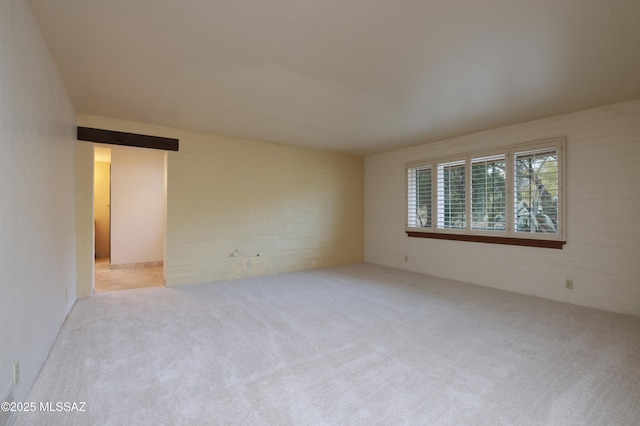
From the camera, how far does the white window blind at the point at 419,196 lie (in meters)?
5.61

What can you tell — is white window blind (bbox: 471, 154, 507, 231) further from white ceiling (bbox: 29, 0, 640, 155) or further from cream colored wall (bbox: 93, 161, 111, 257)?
cream colored wall (bbox: 93, 161, 111, 257)

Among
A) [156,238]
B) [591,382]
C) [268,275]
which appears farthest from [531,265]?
[156,238]

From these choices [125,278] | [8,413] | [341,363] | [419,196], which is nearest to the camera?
[8,413]

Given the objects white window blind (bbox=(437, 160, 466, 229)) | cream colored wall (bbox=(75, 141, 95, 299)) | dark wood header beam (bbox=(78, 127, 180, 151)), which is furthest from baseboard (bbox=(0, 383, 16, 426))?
white window blind (bbox=(437, 160, 466, 229))

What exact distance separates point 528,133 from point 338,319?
369 cm

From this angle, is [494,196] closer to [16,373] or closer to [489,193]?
[489,193]

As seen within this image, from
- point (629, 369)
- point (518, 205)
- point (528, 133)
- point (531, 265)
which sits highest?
point (528, 133)

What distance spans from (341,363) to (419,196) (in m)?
4.14

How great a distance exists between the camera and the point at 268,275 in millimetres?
5430

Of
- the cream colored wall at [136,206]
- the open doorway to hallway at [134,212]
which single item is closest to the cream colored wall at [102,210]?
A: the open doorway to hallway at [134,212]

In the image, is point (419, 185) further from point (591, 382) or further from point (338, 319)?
point (591, 382)

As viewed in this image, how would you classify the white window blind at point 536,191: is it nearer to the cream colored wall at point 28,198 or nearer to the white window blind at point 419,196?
the white window blind at point 419,196

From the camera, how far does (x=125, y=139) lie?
4281 millimetres

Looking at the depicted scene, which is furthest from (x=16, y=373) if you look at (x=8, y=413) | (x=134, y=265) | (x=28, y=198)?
(x=134, y=265)
